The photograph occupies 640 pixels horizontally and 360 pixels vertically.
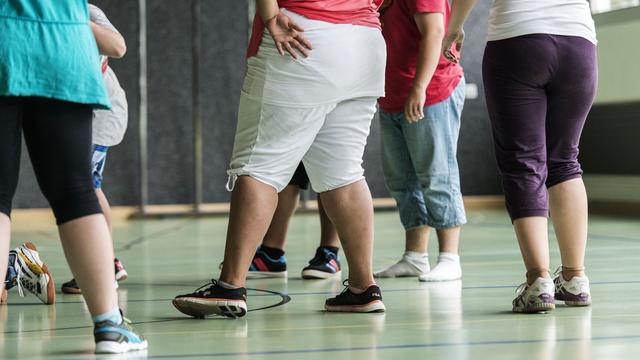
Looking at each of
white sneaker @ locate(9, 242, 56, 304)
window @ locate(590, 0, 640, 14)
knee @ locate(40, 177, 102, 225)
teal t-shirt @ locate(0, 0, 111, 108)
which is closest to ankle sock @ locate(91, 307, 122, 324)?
knee @ locate(40, 177, 102, 225)

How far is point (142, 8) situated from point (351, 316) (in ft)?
17.2

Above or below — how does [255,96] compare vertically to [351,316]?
above

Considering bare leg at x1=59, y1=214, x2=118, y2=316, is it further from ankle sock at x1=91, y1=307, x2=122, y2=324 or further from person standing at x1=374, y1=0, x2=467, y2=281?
person standing at x1=374, y1=0, x2=467, y2=281

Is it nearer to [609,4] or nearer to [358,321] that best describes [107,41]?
[358,321]

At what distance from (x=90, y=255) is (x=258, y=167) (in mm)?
582

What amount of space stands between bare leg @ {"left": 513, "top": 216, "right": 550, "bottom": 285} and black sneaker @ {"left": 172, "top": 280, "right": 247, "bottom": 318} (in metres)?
0.69

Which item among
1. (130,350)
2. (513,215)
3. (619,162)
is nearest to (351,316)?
(513,215)

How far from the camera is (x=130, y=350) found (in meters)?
1.95

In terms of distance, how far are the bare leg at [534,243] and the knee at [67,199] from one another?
3.56ft

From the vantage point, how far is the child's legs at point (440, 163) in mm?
3293

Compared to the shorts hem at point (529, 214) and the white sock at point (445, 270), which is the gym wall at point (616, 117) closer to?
the white sock at point (445, 270)

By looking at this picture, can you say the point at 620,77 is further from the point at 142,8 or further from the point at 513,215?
the point at 513,215

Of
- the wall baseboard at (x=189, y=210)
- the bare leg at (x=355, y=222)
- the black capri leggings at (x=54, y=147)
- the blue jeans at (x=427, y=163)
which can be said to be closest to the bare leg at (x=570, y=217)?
the bare leg at (x=355, y=222)

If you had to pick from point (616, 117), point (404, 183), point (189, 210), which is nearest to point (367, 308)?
point (404, 183)
